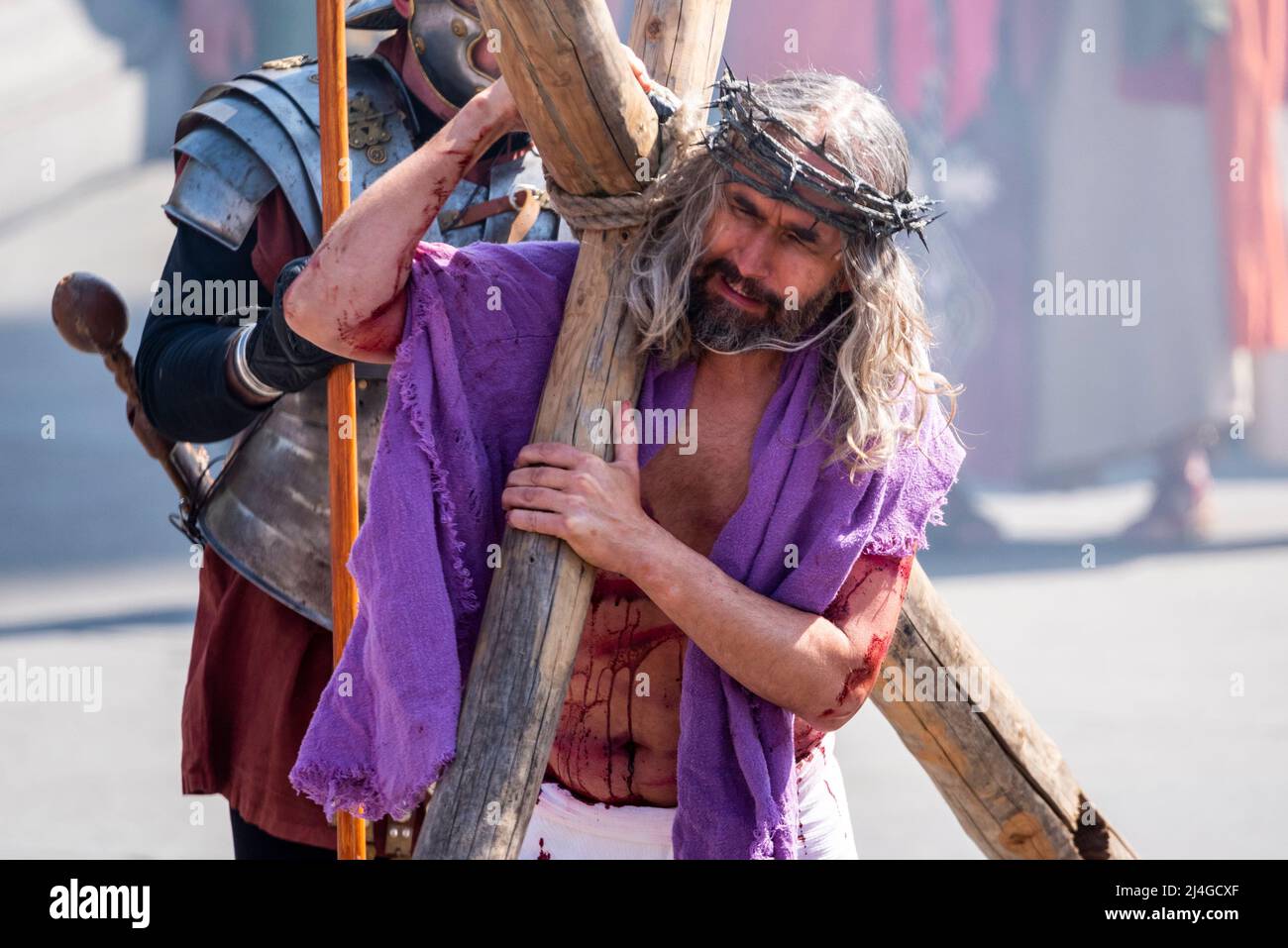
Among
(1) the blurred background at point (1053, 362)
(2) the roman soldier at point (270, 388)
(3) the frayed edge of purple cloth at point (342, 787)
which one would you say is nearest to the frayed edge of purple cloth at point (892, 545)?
(3) the frayed edge of purple cloth at point (342, 787)

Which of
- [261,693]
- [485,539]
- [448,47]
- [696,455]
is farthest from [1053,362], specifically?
[485,539]

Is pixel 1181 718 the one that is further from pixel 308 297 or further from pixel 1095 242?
pixel 308 297

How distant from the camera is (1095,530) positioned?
30.3 ft

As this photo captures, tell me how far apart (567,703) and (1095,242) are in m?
7.72

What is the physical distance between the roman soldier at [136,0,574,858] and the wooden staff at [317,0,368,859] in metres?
0.14

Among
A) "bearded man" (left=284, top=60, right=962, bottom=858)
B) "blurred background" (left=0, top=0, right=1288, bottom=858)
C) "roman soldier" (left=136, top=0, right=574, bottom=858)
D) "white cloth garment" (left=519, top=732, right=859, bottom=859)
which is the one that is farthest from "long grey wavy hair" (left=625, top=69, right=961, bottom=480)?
"blurred background" (left=0, top=0, right=1288, bottom=858)

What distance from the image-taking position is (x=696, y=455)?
2.17 metres

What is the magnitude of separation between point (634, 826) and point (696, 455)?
524 millimetres

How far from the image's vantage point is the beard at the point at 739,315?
2.03 meters

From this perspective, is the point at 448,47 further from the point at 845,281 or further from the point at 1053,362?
the point at 1053,362

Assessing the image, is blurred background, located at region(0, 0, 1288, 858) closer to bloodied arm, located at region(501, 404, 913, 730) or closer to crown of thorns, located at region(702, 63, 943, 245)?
bloodied arm, located at region(501, 404, 913, 730)

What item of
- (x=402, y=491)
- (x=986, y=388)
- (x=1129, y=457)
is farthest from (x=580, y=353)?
(x=1129, y=457)

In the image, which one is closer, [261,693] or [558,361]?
[558,361]

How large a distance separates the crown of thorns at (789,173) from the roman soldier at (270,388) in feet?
2.79
